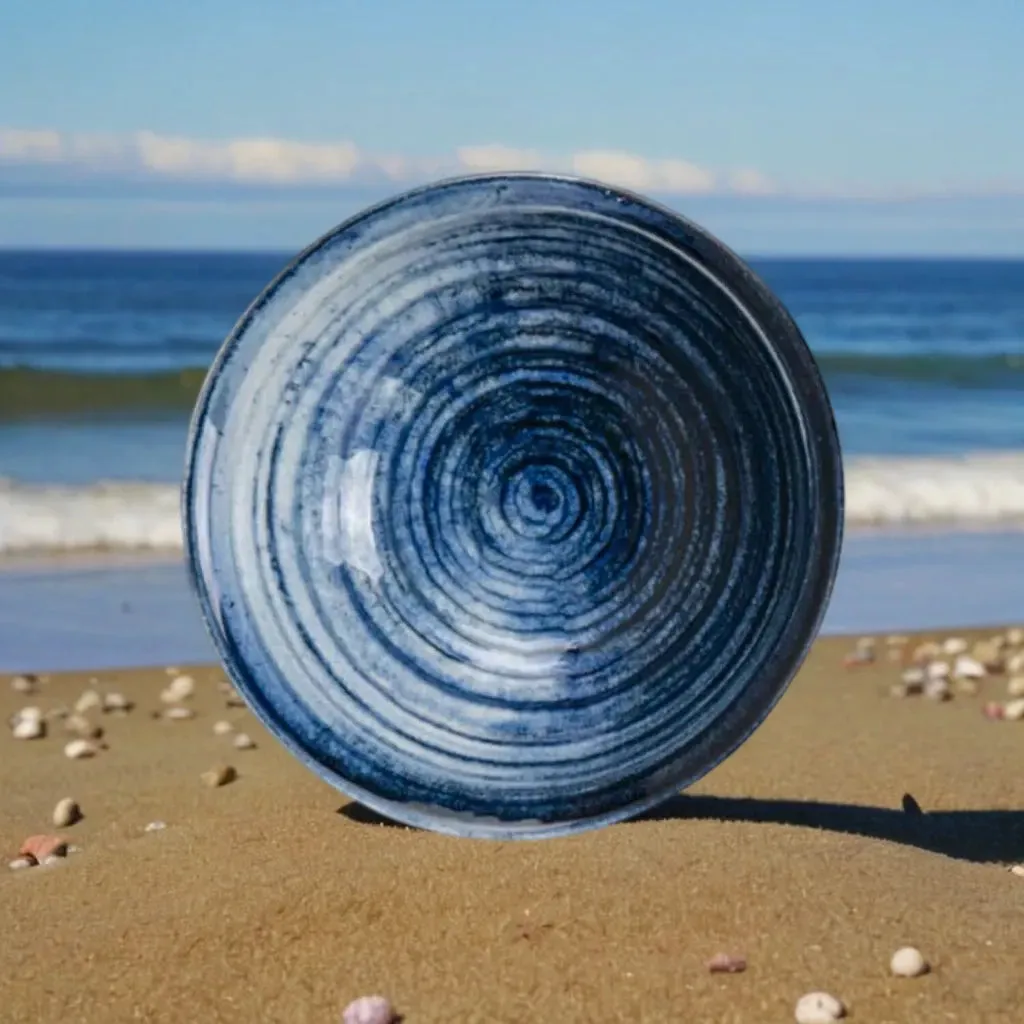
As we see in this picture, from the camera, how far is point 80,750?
3801mm

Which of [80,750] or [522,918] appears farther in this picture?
[80,750]

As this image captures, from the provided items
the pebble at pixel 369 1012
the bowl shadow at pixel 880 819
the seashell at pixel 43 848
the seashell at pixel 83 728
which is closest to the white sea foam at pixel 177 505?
the seashell at pixel 83 728

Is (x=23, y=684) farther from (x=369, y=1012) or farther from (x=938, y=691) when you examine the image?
(x=369, y=1012)

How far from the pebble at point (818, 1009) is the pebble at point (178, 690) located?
2558 mm

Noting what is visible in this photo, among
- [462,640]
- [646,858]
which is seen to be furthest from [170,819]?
[646,858]

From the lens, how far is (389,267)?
2.50 m

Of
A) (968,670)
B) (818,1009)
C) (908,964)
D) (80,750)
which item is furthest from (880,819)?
(80,750)

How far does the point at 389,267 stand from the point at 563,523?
51 centimetres

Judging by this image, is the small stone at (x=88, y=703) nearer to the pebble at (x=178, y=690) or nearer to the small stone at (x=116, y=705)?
the small stone at (x=116, y=705)

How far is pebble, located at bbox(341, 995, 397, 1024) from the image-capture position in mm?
2076

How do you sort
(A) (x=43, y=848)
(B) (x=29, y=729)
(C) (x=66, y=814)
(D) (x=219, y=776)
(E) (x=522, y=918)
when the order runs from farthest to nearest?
(B) (x=29, y=729), (D) (x=219, y=776), (C) (x=66, y=814), (A) (x=43, y=848), (E) (x=522, y=918)

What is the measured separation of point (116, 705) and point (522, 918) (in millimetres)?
2156

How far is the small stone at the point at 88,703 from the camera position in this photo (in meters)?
4.19

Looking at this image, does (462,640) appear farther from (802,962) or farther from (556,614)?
(802,962)
